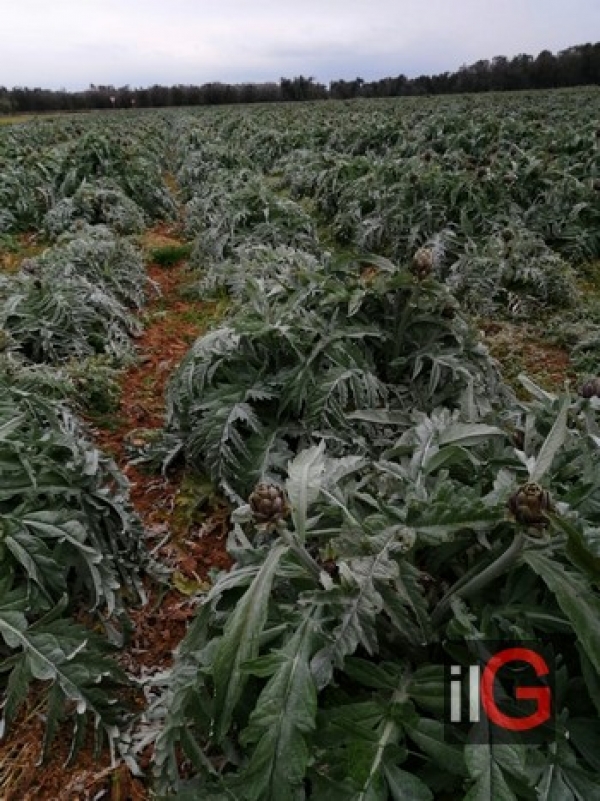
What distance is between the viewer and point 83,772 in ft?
6.03

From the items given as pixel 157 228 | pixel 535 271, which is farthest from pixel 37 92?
pixel 535 271

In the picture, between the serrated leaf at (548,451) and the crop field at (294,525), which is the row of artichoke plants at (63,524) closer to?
the crop field at (294,525)

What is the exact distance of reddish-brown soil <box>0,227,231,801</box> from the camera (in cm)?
181

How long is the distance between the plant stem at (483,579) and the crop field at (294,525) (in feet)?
0.04

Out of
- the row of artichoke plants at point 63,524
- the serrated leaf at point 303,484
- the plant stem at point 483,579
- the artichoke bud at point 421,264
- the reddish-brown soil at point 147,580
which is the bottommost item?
the reddish-brown soil at point 147,580

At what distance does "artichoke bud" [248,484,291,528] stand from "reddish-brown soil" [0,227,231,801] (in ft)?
3.19

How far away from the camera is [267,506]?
1399 mm

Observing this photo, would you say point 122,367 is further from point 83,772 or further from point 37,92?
point 37,92

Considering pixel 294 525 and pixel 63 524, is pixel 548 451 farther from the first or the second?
pixel 63 524

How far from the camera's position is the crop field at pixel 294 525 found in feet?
4.49

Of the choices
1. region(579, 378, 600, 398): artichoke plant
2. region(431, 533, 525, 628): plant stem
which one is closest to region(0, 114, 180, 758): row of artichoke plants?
region(431, 533, 525, 628): plant stem

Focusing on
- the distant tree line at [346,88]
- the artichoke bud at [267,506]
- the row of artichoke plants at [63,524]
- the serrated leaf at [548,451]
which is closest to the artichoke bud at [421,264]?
the serrated leaf at [548,451]

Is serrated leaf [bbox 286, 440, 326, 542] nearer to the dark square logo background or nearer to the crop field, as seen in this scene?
the crop field

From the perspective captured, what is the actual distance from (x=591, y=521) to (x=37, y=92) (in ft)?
222
